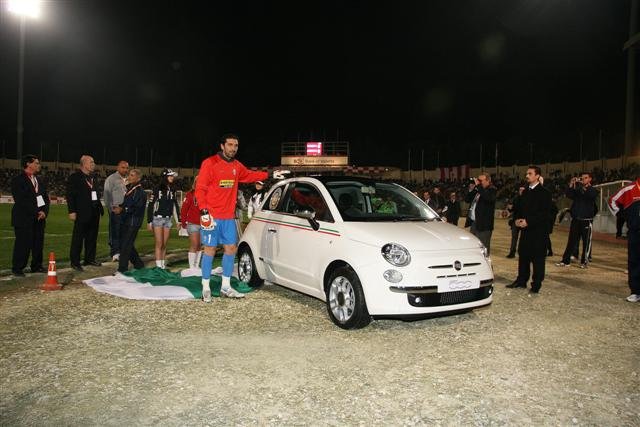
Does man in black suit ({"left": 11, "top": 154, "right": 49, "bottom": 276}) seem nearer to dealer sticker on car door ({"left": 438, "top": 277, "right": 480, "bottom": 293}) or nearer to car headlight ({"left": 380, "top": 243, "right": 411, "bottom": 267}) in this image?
car headlight ({"left": 380, "top": 243, "right": 411, "bottom": 267})

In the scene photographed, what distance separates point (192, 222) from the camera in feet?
29.3

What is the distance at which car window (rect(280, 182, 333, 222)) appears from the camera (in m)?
6.23

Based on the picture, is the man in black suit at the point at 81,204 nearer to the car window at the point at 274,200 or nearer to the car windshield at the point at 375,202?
the car window at the point at 274,200

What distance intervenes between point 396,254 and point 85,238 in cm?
701

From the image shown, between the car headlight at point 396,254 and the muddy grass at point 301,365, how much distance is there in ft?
2.69

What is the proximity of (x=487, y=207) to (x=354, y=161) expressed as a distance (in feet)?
217

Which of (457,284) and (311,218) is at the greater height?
(311,218)

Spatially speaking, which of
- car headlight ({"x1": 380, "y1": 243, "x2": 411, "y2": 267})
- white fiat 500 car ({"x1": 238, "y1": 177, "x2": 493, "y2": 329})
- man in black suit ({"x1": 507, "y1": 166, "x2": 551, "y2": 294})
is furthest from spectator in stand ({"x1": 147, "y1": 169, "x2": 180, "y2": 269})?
man in black suit ({"x1": 507, "y1": 166, "x2": 551, "y2": 294})

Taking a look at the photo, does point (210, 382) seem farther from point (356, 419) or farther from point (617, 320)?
point (617, 320)

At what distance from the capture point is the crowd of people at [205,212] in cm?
693

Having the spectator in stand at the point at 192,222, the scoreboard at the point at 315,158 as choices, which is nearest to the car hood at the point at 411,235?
the spectator in stand at the point at 192,222

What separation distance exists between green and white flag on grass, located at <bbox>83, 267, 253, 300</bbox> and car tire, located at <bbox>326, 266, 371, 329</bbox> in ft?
6.69

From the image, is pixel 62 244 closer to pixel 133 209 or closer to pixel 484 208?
pixel 133 209

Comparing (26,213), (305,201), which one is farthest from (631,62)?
(26,213)
